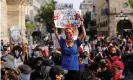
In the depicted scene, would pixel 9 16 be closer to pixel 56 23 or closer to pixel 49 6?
pixel 56 23

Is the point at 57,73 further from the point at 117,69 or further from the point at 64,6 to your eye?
the point at 64,6

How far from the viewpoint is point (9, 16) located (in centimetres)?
3403

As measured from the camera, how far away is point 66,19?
10.2 metres

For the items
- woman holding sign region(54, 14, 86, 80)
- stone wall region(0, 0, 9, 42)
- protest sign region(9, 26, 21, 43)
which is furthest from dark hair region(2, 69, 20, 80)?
stone wall region(0, 0, 9, 42)

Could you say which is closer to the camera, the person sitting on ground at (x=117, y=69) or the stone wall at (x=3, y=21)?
the person sitting on ground at (x=117, y=69)

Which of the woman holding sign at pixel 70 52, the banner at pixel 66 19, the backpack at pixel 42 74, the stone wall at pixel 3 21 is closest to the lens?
the backpack at pixel 42 74

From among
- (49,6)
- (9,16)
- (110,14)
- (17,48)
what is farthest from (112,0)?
(17,48)

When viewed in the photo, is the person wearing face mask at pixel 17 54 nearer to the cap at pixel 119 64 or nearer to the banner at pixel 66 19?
the banner at pixel 66 19

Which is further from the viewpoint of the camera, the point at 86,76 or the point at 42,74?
the point at 42,74

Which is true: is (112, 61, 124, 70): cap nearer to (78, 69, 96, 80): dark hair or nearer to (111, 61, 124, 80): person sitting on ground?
(111, 61, 124, 80): person sitting on ground

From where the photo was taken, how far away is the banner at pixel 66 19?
9.95 m

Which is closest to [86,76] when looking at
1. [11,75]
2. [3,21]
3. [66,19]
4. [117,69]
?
[11,75]

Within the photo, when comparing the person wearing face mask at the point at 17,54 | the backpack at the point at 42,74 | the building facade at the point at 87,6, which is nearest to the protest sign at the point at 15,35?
the person wearing face mask at the point at 17,54

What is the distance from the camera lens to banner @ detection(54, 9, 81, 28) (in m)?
9.95
